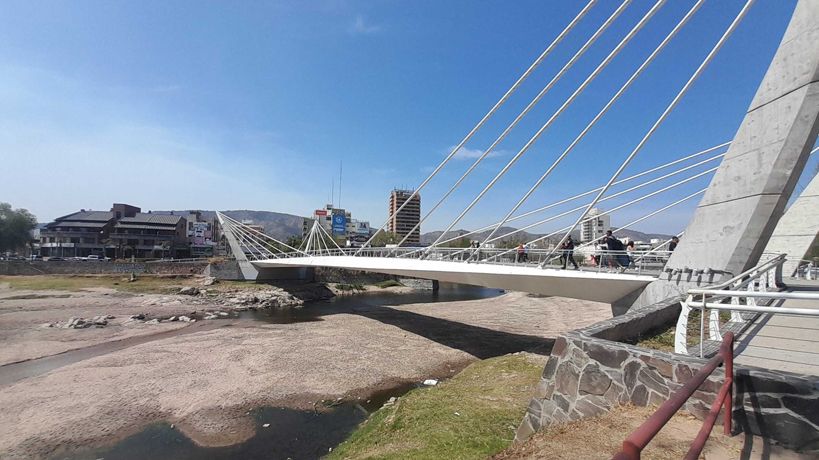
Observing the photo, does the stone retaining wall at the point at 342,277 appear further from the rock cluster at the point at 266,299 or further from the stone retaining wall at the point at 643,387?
the stone retaining wall at the point at 643,387

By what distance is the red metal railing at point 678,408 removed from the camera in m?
1.57

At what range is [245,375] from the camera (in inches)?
524

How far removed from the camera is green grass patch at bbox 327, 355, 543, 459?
6621 mm

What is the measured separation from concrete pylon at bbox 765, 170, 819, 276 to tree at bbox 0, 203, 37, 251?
77.6 meters

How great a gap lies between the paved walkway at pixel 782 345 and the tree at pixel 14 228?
246 feet

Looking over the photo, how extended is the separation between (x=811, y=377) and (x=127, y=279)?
47817 mm

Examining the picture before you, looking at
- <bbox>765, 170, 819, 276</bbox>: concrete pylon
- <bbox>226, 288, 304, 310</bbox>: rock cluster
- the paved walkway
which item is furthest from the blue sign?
the paved walkway

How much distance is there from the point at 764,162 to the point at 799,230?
7.55 metres

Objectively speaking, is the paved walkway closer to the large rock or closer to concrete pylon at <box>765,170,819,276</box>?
concrete pylon at <box>765,170,819,276</box>

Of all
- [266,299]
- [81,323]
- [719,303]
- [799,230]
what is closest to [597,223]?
[799,230]

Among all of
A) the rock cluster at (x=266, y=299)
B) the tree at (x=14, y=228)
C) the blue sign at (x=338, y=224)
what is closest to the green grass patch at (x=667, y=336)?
the rock cluster at (x=266, y=299)

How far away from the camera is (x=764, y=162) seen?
7.20 m

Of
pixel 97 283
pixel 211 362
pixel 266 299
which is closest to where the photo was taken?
pixel 211 362

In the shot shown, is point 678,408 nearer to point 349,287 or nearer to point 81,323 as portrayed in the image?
point 81,323
